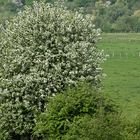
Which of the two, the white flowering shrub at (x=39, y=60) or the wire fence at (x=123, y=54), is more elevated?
the white flowering shrub at (x=39, y=60)

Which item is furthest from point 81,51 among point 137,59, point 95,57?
point 137,59

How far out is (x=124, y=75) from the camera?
326 ft

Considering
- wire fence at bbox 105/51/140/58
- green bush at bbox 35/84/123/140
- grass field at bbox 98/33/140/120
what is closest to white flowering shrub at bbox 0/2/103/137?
green bush at bbox 35/84/123/140

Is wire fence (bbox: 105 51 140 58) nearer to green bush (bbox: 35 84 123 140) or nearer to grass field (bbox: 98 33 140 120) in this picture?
grass field (bbox: 98 33 140 120)

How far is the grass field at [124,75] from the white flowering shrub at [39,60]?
12.1 metres

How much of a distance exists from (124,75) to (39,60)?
57.6 metres

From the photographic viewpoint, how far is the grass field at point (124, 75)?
74050 millimetres

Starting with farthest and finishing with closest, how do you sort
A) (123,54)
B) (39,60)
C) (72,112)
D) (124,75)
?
(123,54)
(124,75)
(39,60)
(72,112)

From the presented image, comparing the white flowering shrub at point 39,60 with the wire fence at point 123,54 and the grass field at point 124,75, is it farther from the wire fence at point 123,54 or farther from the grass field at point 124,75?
the wire fence at point 123,54

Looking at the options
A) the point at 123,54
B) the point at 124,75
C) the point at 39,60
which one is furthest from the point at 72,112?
the point at 123,54

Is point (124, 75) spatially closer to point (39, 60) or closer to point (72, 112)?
point (39, 60)

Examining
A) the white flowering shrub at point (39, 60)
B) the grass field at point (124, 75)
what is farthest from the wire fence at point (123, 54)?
the white flowering shrub at point (39, 60)

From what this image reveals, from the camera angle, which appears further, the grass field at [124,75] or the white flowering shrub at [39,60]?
the grass field at [124,75]

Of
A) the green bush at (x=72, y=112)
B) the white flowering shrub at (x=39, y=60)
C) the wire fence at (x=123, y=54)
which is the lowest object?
the wire fence at (x=123, y=54)
